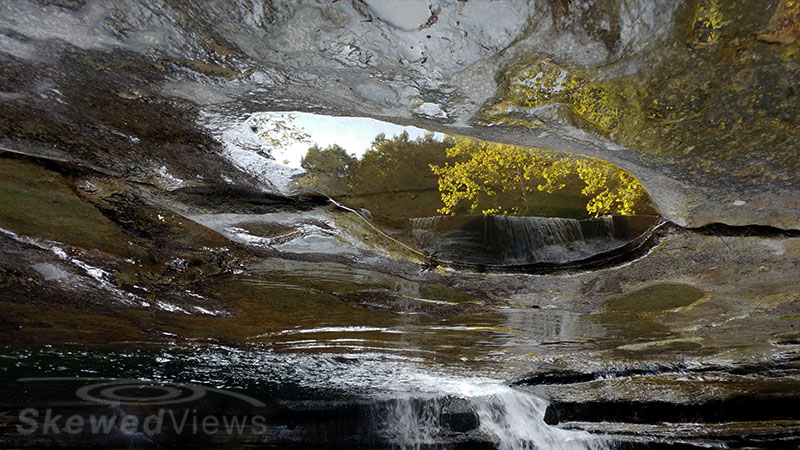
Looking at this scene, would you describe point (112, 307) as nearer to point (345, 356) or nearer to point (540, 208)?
point (345, 356)

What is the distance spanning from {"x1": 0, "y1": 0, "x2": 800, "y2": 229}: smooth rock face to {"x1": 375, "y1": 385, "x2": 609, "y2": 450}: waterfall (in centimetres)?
634

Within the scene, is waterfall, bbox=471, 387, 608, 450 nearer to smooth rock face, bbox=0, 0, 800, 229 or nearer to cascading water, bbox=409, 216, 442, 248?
cascading water, bbox=409, 216, 442, 248

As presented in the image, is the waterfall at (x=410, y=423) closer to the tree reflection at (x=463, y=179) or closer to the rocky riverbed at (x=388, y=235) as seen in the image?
the rocky riverbed at (x=388, y=235)

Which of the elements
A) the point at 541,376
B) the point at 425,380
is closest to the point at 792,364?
the point at 541,376

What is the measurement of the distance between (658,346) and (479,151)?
4212mm

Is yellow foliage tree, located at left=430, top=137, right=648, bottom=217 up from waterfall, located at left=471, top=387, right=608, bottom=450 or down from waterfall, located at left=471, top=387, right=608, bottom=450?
up

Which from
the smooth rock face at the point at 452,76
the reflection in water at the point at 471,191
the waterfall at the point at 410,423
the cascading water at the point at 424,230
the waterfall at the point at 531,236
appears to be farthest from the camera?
the waterfall at the point at 410,423

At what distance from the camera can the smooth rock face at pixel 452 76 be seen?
→ 1896 millimetres

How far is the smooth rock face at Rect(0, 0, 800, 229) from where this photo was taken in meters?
1.90

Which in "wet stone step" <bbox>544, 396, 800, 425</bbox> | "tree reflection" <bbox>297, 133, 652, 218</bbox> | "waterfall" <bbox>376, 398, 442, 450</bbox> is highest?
"tree reflection" <bbox>297, 133, 652, 218</bbox>

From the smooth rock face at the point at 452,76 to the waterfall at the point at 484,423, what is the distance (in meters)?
6.34

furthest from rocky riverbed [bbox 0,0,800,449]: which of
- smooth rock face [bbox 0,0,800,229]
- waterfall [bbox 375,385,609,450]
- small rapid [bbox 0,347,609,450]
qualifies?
waterfall [bbox 375,385,609,450]

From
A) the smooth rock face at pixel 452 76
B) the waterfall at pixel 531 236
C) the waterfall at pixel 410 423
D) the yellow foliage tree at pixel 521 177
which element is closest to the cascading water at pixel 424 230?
the yellow foliage tree at pixel 521 177

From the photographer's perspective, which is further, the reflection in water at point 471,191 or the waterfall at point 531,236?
the waterfall at point 531,236
